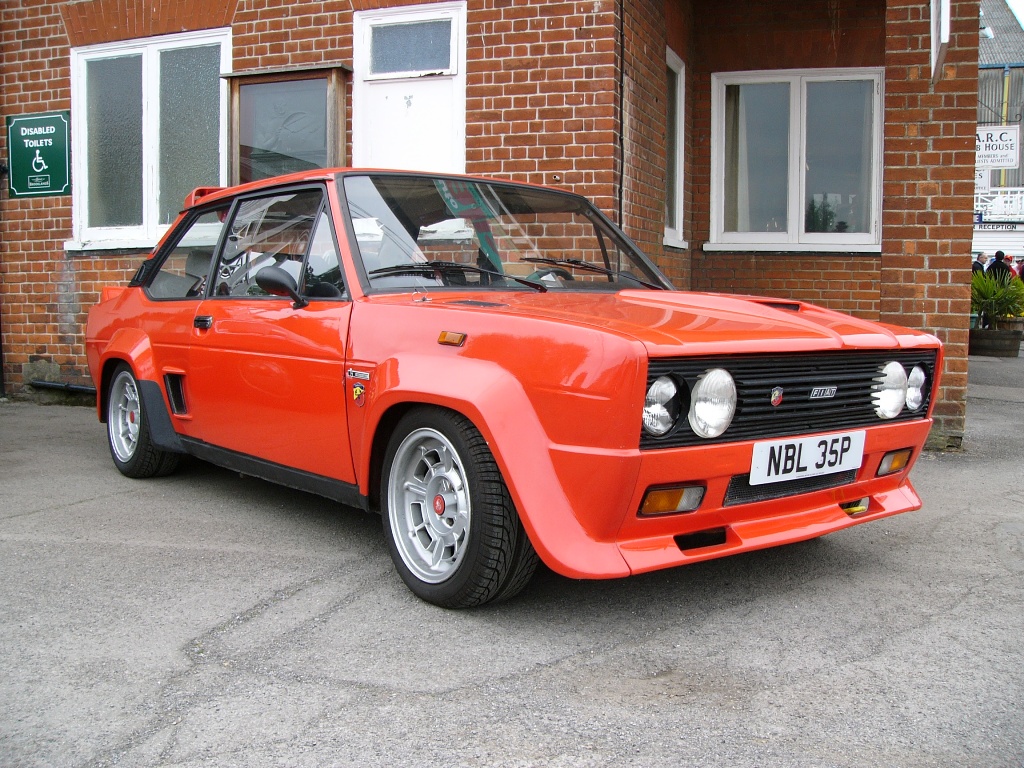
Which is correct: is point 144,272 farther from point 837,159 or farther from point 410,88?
point 837,159

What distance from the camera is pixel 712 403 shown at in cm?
281

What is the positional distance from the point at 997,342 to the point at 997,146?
10.7 metres

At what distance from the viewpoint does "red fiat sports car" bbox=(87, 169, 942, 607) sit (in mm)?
2760

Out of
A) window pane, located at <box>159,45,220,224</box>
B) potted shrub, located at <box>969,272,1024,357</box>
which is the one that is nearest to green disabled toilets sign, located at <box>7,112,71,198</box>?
window pane, located at <box>159,45,220,224</box>

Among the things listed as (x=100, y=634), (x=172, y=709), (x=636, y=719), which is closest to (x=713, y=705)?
(x=636, y=719)

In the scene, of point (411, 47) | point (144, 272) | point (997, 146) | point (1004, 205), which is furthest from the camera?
point (1004, 205)

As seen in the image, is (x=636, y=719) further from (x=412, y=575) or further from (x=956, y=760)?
(x=412, y=575)

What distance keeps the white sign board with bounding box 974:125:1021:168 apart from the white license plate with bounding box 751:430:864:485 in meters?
22.2

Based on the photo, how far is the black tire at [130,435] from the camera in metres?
5.12

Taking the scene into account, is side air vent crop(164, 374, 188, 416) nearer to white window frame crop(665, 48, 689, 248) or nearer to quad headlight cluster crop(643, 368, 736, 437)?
quad headlight cluster crop(643, 368, 736, 437)

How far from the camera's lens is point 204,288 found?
454 centimetres

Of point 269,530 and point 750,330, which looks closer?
point 750,330

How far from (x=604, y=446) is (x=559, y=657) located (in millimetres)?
636

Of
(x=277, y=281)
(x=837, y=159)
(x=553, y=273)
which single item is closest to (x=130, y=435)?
(x=277, y=281)
